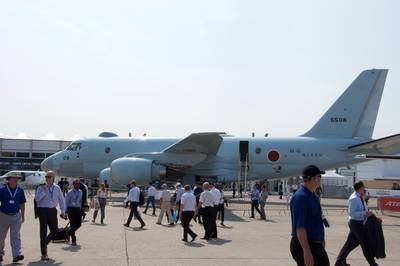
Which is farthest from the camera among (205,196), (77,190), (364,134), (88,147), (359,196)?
(88,147)

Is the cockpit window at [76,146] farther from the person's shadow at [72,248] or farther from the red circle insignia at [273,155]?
the person's shadow at [72,248]

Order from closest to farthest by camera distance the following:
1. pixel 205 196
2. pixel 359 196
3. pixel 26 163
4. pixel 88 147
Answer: pixel 359 196, pixel 205 196, pixel 88 147, pixel 26 163

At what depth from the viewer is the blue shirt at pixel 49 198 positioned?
9.58m

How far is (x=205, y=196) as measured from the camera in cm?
1288

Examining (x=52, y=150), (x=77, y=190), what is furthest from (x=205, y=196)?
(x=52, y=150)

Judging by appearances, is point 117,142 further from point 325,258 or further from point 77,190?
point 325,258

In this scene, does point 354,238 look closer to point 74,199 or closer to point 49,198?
point 49,198

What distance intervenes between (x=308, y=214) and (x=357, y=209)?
10.9ft

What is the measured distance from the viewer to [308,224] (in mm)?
5309

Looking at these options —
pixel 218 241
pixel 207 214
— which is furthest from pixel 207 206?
pixel 218 241

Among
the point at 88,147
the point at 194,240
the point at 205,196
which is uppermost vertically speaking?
the point at 88,147

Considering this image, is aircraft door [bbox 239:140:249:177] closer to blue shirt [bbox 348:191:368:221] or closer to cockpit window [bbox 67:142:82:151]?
cockpit window [bbox 67:142:82:151]

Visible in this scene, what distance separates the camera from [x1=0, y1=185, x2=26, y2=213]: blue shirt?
8.87 metres

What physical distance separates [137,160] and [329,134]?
1118cm
